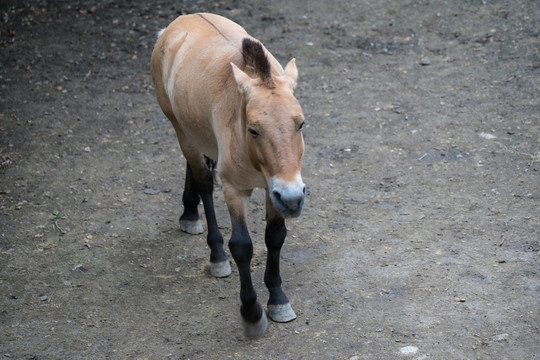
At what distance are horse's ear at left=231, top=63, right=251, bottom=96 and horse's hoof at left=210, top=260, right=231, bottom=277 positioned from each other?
5.45 ft

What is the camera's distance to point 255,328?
423 centimetres

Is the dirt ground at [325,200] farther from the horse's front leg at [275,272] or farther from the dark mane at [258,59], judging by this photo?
the dark mane at [258,59]

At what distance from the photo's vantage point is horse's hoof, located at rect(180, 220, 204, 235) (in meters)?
5.52

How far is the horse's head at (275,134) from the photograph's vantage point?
3.53 meters

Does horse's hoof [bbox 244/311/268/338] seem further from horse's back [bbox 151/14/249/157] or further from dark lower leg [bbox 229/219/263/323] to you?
horse's back [bbox 151/14/249/157]

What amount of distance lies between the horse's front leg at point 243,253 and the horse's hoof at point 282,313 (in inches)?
7.0

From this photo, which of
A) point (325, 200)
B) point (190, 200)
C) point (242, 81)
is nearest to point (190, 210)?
point (190, 200)

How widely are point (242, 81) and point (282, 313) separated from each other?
1.64 meters

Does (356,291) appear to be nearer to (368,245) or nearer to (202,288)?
(368,245)

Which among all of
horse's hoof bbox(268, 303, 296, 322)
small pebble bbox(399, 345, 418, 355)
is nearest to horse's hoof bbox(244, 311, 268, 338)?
horse's hoof bbox(268, 303, 296, 322)

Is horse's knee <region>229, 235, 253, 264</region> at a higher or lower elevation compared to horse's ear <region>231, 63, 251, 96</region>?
lower

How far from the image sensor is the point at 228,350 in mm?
4160

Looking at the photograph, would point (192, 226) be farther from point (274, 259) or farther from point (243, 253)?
point (243, 253)

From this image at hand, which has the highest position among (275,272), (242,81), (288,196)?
(242,81)
